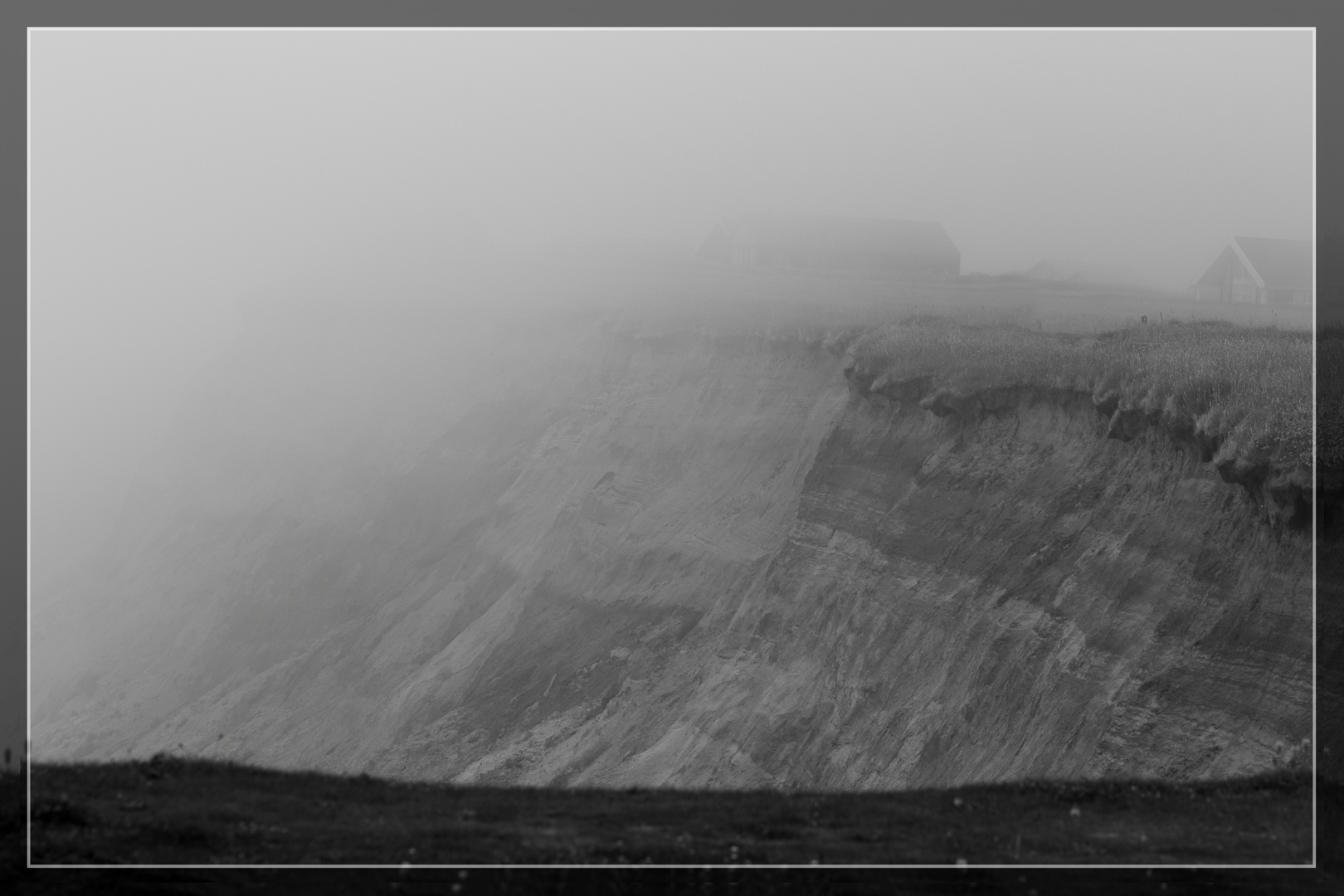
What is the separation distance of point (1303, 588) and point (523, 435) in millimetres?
20204

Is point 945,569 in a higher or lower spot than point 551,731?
higher

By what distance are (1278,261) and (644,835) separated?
50.2 feet

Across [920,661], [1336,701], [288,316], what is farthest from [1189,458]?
[288,316]

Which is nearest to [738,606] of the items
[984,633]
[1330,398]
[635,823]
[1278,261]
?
[984,633]

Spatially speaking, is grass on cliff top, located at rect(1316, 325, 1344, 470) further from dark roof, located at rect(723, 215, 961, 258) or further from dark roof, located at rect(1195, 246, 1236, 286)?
dark roof, located at rect(723, 215, 961, 258)

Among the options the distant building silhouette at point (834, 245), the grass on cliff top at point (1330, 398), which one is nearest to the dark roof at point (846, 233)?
the distant building silhouette at point (834, 245)

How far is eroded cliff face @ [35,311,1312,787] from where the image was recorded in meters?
19.3

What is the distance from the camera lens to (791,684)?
23.7m

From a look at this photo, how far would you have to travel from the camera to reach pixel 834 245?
80.3ft

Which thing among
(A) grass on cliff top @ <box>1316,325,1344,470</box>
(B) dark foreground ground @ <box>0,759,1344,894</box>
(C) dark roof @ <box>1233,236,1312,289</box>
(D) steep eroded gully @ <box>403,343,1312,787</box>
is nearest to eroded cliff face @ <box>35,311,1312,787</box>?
(D) steep eroded gully @ <box>403,343,1312,787</box>

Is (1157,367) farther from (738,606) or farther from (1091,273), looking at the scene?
(738,606)

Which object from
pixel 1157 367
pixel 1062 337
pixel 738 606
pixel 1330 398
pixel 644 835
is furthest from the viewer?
pixel 738 606

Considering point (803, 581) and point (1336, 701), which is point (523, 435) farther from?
point (1336, 701)

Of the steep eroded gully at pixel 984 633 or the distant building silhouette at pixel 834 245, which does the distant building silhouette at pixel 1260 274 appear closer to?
the steep eroded gully at pixel 984 633
